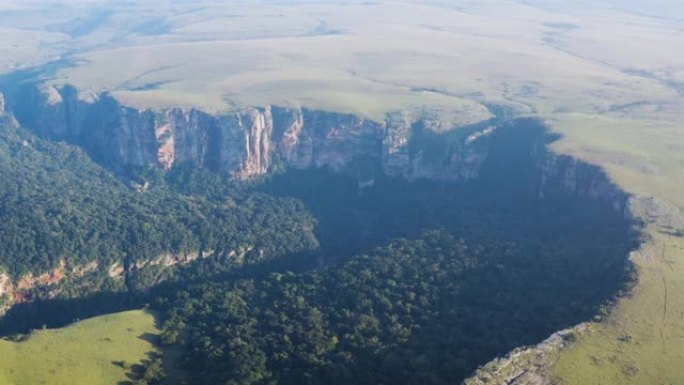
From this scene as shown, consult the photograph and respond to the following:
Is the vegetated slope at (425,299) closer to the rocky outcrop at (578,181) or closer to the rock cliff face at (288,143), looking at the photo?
the rocky outcrop at (578,181)

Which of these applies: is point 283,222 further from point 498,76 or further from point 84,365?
point 498,76

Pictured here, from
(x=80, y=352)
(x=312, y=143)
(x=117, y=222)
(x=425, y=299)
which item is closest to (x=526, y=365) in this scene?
(x=425, y=299)

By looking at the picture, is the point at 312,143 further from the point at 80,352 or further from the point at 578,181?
the point at 80,352

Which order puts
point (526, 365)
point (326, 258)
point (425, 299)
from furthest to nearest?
point (326, 258), point (425, 299), point (526, 365)

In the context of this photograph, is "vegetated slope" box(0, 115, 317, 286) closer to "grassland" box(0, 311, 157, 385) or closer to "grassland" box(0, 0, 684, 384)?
"grassland" box(0, 311, 157, 385)

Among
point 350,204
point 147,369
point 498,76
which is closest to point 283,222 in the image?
point 350,204

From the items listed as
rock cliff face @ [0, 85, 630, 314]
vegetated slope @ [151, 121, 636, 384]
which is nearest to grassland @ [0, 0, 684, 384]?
vegetated slope @ [151, 121, 636, 384]
